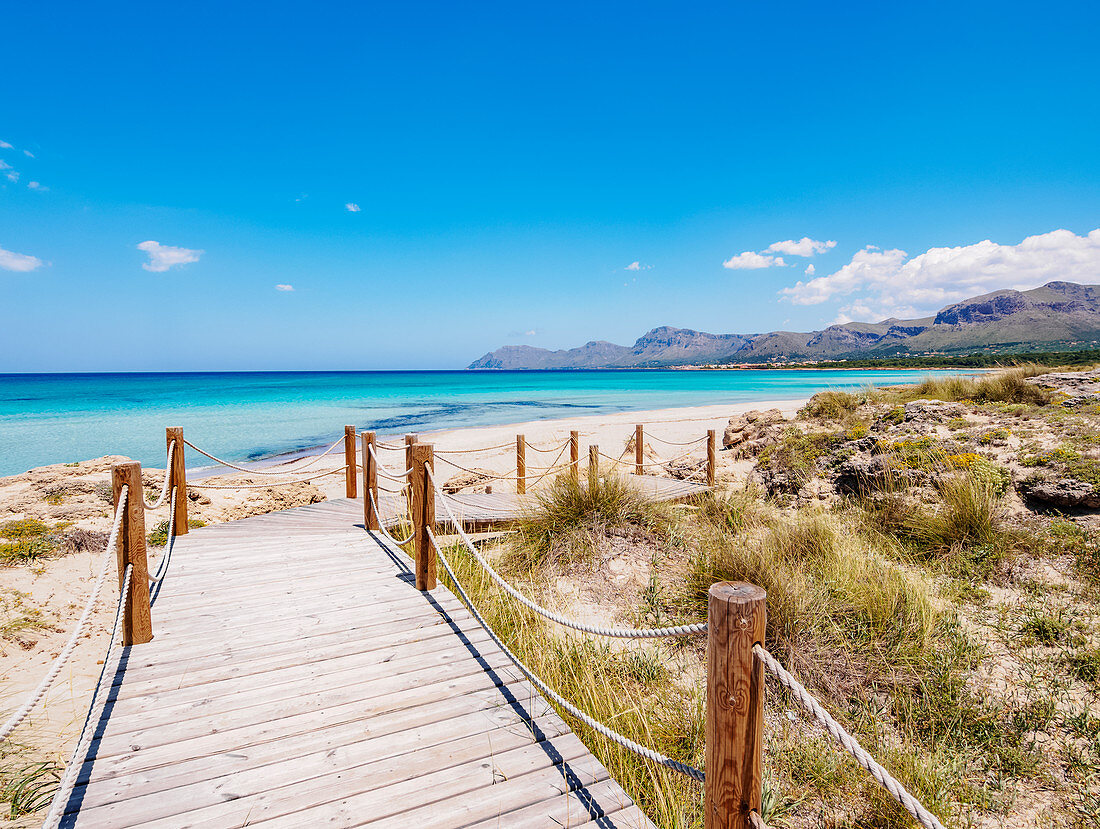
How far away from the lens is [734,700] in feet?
5.54

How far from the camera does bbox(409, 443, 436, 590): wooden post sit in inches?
181

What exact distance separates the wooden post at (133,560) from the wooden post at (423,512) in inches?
77.3

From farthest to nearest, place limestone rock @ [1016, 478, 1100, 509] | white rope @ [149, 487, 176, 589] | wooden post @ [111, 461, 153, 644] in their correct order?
limestone rock @ [1016, 478, 1100, 509], white rope @ [149, 487, 176, 589], wooden post @ [111, 461, 153, 644]

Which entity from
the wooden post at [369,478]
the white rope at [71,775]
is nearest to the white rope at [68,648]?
the white rope at [71,775]

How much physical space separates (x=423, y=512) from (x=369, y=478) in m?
2.37

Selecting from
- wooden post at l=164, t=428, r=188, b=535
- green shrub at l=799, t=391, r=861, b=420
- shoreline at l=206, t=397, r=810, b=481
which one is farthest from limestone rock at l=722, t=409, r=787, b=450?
wooden post at l=164, t=428, r=188, b=535

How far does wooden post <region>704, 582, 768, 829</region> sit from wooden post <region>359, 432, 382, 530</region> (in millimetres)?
5440

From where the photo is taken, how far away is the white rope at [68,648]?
2.03 meters

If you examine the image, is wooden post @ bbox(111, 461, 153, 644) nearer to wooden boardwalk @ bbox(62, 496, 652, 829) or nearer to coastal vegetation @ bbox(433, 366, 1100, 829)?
wooden boardwalk @ bbox(62, 496, 652, 829)

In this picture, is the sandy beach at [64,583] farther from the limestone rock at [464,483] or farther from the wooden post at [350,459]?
the wooden post at [350,459]

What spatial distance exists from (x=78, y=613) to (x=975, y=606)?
8312 mm

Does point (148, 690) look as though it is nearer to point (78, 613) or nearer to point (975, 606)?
point (78, 613)

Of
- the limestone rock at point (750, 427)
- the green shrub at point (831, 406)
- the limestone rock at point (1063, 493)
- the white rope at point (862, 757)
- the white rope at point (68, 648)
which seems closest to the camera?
the white rope at point (862, 757)

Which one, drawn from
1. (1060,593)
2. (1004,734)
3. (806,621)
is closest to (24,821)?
(806,621)
